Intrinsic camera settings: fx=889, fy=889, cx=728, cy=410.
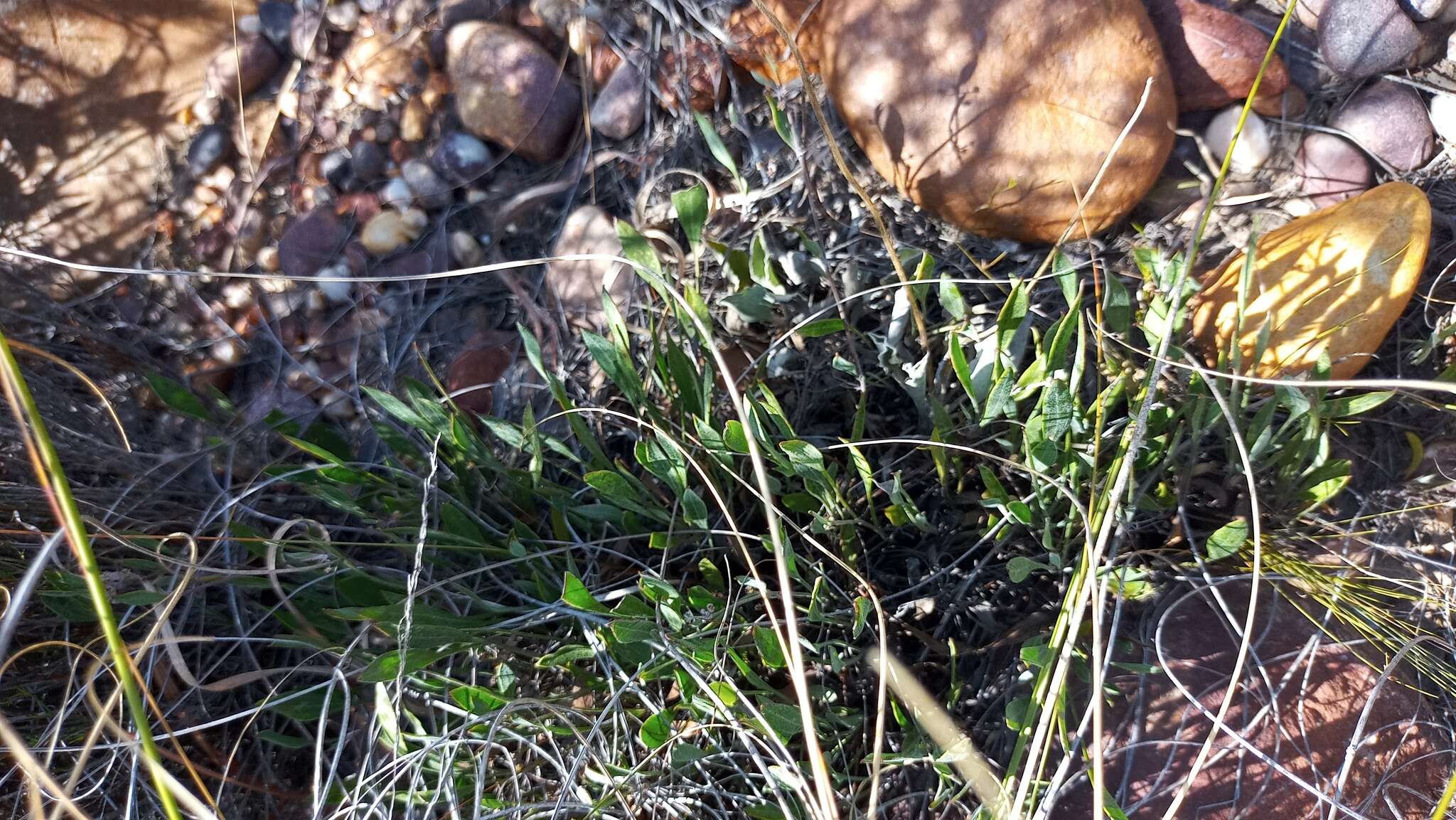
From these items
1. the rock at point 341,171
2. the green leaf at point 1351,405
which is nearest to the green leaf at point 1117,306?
the green leaf at point 1351,405

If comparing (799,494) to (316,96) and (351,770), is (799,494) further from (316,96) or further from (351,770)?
(316,96)

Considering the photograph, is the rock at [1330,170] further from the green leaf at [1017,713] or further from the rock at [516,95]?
the rock at [516,95]

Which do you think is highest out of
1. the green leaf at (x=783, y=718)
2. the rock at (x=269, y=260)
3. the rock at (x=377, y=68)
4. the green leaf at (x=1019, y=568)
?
the rock at (x=377, y=68)

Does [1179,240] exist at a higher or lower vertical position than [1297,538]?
higher

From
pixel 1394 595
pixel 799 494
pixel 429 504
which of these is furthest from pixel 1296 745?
pixel 429 504

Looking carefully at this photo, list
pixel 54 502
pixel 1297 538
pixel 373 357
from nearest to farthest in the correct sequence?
pixel 54 502 → pixel 1297 538 → pixel 373 357

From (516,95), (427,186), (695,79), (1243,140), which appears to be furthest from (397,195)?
(1243,140)

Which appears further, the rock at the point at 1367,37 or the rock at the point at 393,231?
the rock at the point at 393,231
